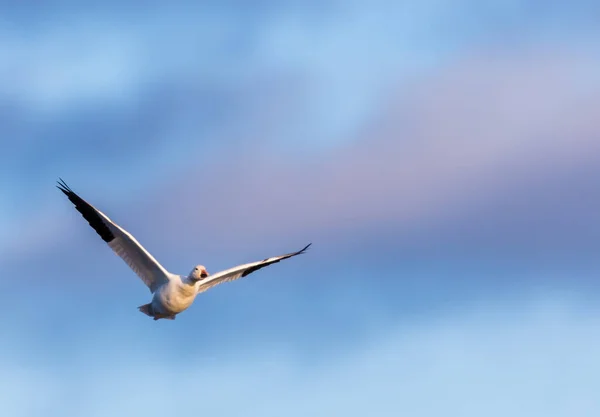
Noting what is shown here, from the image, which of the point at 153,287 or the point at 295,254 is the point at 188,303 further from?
the point at 295,254

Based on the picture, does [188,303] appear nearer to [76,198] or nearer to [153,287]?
[153,287]

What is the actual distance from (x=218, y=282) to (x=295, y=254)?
3614 millimetres

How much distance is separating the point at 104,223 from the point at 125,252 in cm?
164

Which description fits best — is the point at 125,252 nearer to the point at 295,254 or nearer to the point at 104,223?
the point at 104,223

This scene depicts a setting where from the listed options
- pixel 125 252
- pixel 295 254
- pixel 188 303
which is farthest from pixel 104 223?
pixel 295 254

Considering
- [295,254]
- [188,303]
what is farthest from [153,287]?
[295,254]

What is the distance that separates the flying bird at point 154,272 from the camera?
5144 cm

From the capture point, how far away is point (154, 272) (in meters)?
52.7

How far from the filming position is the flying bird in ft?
169

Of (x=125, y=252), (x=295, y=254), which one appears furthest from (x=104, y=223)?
(x=295, y=254)

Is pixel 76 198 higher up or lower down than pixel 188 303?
higher up

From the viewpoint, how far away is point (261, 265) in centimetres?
5372

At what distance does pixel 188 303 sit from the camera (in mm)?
52062

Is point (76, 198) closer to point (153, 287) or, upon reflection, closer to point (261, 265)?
point (153, 287)
